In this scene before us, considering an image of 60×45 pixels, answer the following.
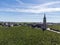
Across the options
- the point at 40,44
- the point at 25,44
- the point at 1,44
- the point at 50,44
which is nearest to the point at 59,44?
the point at 50,44

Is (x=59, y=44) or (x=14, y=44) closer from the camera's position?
(x=14, y=44)

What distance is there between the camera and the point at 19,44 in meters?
23.1

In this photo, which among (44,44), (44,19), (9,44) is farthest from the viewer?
(44,19)

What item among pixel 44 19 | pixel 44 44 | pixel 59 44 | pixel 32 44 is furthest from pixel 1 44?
pixel 44 19

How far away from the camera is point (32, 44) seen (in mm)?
24203

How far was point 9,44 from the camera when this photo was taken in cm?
2253

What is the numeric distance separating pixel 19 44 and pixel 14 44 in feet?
2.71

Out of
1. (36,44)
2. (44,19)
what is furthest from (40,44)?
(44,19)

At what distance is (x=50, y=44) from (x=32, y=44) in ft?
9.94

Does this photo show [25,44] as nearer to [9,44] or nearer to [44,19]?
[9,44]

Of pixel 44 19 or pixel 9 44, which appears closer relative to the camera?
pixel 9 44

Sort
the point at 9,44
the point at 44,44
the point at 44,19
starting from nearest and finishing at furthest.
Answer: the point at 9,44 → the point at 44,44 → the point at 44,19

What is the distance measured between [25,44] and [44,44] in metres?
3.08

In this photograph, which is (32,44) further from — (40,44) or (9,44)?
(9,44)
